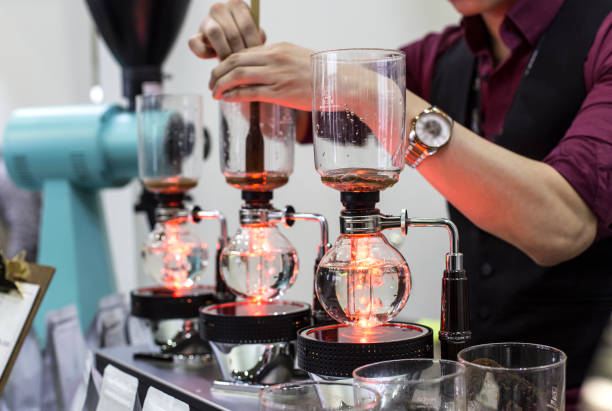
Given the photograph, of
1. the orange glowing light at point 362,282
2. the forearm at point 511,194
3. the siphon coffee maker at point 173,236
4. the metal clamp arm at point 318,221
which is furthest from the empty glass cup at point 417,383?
the siphon coffee maker at point 173,236

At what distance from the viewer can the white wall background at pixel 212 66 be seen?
1.91 m

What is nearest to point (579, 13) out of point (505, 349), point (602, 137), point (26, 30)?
point (602, 137)

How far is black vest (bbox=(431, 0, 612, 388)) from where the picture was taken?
1.21 metres

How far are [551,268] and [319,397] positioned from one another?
0.78 m

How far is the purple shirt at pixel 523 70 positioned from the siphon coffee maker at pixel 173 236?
0.54m

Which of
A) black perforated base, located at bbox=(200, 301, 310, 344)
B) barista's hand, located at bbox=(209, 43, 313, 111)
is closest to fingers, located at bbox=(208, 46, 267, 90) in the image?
barista's hand, located at bbox=(209, 43, 313, 111)

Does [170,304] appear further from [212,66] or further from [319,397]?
[212,66]

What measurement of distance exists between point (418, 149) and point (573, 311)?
1.83 feet

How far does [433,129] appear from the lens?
2.94 feet

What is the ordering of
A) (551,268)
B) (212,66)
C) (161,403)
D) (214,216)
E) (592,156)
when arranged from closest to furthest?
1. (161,403)
2. (592,156)
3. (214,216)
4. (551,268)
5. (212,66)

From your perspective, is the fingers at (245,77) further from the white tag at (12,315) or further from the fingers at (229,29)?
the white tag at (12,315)

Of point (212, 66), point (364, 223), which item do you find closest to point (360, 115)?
point (364, 223)

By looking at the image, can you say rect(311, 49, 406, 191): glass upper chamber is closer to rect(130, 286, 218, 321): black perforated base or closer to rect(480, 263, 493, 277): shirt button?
rect(130, 286, 218, 321): black perforated base

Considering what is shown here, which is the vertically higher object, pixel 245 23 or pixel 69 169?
pixel 245 23
